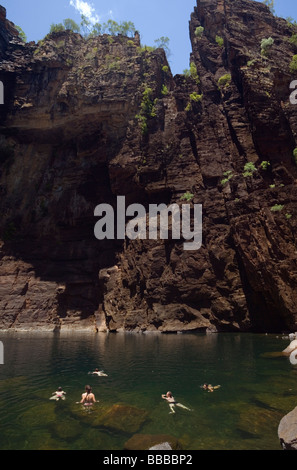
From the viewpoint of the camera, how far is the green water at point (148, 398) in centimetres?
934

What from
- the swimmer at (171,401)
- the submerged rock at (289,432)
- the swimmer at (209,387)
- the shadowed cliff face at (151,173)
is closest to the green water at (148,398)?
the swimmer at (171,401)

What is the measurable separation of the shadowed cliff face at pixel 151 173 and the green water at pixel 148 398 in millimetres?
12236

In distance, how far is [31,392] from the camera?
47.4ft

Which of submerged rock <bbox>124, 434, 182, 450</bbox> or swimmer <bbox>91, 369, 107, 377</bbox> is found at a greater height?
submerged rock <bbox>124, 434, 182, 450</bbox>

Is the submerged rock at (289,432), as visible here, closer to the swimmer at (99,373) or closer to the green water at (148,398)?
the green water at (148,398)

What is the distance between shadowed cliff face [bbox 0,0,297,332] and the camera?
35250mm

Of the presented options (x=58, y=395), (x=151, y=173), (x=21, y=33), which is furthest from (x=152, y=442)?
(x=21, y=33)

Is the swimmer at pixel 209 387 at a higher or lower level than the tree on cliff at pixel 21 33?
lower

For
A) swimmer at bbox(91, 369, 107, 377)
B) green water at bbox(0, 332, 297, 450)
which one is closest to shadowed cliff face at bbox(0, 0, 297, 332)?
green water at bbox(0, 332, 297, 450)

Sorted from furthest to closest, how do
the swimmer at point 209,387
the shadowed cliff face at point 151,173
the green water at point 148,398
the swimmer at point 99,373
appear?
the shadowed cliff face at point 151,173, the swimmer at point 99,373, the swimmer at point 209,387, the green water at point 148,398

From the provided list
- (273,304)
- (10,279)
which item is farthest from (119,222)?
(273,304)

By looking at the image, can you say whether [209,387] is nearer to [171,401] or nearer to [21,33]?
[171,401]

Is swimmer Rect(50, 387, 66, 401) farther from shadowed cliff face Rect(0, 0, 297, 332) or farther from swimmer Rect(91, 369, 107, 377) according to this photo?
shadowed cliff face Rect(0, 0, 297, 332)

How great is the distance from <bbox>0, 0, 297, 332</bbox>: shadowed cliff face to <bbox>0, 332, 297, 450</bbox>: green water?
12236 millimetres
